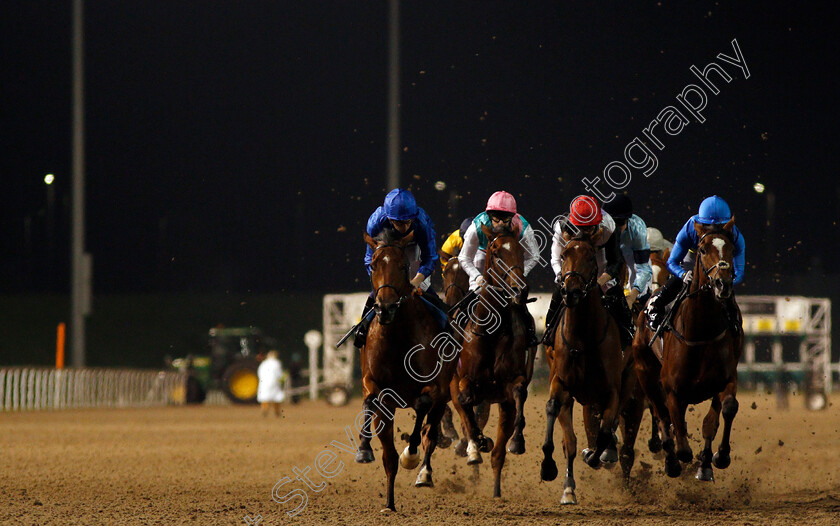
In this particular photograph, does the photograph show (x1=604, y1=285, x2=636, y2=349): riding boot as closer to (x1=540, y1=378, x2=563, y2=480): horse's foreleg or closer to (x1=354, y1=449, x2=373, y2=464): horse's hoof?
(x1=540, y1=378, x2=563, y2=480): horse's foreleg

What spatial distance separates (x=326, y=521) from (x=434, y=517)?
31.3 inches

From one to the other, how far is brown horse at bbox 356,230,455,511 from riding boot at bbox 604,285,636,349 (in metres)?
1.53

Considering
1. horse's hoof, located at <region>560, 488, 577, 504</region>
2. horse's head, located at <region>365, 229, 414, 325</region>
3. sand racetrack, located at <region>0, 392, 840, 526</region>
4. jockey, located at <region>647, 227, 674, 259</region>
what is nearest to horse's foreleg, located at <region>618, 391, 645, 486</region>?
sand racetrack, located at <region>0, 392, 840, 526</region>

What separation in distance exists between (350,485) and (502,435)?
2.61m

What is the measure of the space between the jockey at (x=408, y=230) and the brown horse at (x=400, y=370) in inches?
7.1

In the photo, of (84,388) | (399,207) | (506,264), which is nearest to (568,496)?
(506,264)

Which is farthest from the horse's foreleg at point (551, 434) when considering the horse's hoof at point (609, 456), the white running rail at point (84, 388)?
the white running rail at point (84, 388)

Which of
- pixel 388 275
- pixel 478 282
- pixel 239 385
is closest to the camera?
pixel 388 275

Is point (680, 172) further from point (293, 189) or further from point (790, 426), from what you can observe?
point (293, 189)

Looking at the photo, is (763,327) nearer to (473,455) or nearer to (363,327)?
(473,455)

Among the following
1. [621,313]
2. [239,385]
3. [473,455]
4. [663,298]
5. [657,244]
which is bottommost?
[473,455]

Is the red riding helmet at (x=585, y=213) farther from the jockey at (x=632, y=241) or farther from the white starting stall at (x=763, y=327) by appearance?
the white starting stall at (x=763, y=327)

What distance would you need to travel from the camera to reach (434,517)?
852 centimetres

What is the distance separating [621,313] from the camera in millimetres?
9547
